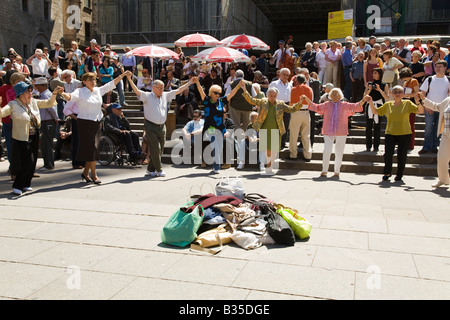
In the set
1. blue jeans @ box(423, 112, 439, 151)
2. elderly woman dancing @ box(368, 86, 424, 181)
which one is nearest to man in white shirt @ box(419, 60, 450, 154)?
blue jeans @ box(423, 112, 439, 151)

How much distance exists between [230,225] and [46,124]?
677cm

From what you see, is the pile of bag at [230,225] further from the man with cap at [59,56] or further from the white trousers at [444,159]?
the man with cap at [59,56]

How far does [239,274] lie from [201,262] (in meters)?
0.52

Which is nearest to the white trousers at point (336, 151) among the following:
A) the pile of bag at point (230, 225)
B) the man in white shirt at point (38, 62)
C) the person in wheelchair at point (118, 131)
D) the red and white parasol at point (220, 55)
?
the pile of bag at point (230, 225)

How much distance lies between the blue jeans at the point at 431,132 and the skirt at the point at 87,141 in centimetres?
729

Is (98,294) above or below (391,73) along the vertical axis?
below

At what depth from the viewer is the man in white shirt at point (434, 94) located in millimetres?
10156

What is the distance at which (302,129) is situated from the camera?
35.6 feet

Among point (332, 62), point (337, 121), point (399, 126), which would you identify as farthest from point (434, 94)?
point (332, 62)

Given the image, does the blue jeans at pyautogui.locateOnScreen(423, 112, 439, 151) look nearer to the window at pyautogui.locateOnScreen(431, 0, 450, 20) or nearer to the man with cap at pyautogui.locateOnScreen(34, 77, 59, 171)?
the man with cap at pyautogui.locateOnScreen(34, 77, 59, 171)

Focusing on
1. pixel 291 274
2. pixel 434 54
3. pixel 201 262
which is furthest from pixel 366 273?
pixel 434 54

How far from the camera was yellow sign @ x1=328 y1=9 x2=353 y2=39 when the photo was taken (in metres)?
19.4

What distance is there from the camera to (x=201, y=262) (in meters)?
4.78

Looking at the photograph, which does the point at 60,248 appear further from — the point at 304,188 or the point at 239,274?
the point at 304,188
